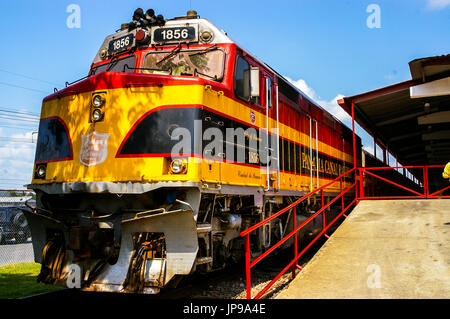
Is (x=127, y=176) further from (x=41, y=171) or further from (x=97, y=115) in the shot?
(x=41, y=171)

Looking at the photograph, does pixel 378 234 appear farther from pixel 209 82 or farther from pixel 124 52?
pixel 124 52

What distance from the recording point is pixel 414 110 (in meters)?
13.4

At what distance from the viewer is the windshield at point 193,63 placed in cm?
650

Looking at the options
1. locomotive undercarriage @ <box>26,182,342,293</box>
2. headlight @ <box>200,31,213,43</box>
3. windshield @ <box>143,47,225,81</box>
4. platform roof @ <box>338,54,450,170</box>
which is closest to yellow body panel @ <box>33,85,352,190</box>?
locomotive undercarriage @ <box>26,182,342,293</box>

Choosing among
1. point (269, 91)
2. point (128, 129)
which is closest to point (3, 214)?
point (128, 129)

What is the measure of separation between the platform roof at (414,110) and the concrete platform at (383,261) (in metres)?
3.51

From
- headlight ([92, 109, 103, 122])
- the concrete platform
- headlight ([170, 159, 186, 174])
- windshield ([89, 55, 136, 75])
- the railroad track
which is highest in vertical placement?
windshield ([89, 55, 136, 75])

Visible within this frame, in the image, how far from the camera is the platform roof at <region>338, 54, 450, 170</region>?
34.2 ft

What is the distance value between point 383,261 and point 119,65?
5.31 meters

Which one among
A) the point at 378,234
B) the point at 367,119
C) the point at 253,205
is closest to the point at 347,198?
the point at 367,119

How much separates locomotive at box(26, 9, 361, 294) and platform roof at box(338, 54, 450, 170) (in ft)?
15.8

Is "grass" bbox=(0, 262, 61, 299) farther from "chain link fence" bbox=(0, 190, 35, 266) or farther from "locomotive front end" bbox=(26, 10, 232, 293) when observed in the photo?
"chain link fence" bbox=(0, 190, 35, 266)
